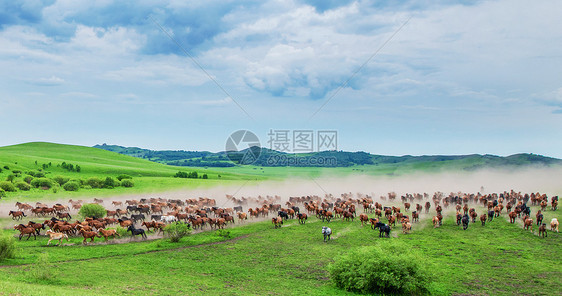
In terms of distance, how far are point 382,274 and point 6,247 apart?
68.5 ft

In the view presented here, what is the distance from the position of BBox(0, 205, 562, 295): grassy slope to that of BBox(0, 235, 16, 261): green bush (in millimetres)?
537

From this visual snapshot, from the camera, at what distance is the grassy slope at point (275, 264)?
683 inches

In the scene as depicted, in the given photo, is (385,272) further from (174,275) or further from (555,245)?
(555,245)

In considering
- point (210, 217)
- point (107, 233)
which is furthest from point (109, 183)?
point (107, 233)

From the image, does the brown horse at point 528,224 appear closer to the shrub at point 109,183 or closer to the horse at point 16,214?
the horse at point 16,214

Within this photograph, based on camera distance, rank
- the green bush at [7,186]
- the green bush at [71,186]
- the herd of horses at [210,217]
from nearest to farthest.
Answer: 1. the herd of horses at [210,217]
2. the green bush at [7,186]
3. the green bush at [71,186]

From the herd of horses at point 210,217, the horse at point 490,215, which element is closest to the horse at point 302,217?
the herd of horses at point 210,217

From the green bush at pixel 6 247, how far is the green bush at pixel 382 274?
1831cm

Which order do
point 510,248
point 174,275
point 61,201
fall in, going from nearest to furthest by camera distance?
point 174,275 → point 510,248 → point 61,201

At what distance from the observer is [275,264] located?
2219 cm

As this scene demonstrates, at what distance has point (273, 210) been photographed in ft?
143

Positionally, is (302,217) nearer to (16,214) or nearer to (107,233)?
(107,233)

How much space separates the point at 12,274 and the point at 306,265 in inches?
605

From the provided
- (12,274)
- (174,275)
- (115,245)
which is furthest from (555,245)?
A: (12,274)
